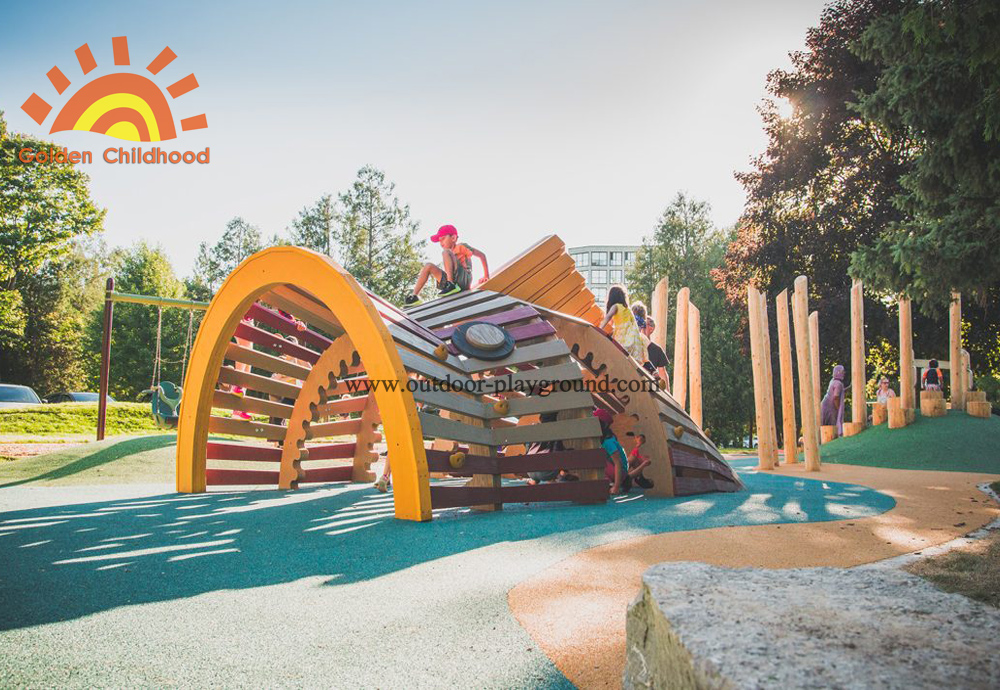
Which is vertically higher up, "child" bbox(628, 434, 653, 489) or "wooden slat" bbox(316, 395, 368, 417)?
"wooden slat" bbox(316, 395, 368, 417)

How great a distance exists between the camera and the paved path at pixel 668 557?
1999mm

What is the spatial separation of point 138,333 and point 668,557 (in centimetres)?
3433

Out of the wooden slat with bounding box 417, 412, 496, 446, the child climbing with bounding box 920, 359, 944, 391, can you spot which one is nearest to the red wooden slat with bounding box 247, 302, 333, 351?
the wooden slat with bounding box 417, 412, 496, 446

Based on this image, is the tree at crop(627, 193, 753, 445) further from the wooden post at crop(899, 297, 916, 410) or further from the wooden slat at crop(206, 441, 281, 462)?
the wooden slat at crop(206, 441, 281, 462)

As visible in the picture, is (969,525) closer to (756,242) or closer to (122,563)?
(122,563)

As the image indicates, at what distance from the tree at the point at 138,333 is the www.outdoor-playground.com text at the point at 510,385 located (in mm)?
29089

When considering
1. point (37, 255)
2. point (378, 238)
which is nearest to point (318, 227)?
point (378, 238)

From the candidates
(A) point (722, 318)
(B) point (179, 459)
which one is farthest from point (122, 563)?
(A) point (722, 318)

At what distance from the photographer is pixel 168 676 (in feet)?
5.64

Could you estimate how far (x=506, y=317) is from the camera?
18.1 feet

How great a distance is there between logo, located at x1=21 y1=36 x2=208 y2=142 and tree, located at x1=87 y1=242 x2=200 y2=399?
1770cm

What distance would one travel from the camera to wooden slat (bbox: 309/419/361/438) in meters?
6.35

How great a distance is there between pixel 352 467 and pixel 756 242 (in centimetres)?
1615

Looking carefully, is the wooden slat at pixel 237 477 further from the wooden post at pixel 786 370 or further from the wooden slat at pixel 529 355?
the wooden post at pixel 786 370
